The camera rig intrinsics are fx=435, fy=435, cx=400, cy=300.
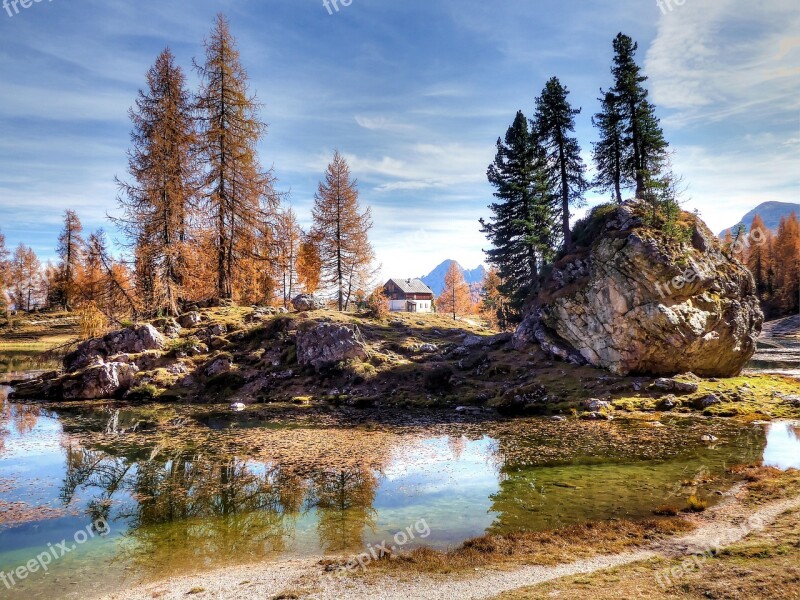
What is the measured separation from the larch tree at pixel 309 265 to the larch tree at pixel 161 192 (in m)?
14.8

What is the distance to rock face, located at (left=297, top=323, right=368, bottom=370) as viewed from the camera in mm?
36812

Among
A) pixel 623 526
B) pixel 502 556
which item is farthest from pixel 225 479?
pixel 623 526

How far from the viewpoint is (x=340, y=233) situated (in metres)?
49.9

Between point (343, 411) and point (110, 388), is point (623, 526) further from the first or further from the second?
point (110, 388)

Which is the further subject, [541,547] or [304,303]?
[304,303]

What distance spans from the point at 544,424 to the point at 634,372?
10395 mm

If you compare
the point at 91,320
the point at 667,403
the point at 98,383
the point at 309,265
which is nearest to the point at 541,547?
the point at 667,403

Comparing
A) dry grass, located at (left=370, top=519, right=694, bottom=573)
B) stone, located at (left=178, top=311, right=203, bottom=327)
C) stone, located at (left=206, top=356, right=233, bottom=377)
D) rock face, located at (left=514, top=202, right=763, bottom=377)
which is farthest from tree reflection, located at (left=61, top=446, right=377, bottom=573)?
stone, located at (left=178, top=311, right=203, bottom=327)

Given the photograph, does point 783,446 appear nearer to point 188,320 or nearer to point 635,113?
point 635,113

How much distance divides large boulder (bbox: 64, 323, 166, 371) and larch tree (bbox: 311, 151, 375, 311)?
19056 millimetres

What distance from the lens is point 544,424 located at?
2438 cm

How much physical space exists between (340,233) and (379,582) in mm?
43256

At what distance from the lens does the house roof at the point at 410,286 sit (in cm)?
10427

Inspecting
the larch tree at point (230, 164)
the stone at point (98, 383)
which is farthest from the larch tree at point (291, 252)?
the stone at point (98, 383)
